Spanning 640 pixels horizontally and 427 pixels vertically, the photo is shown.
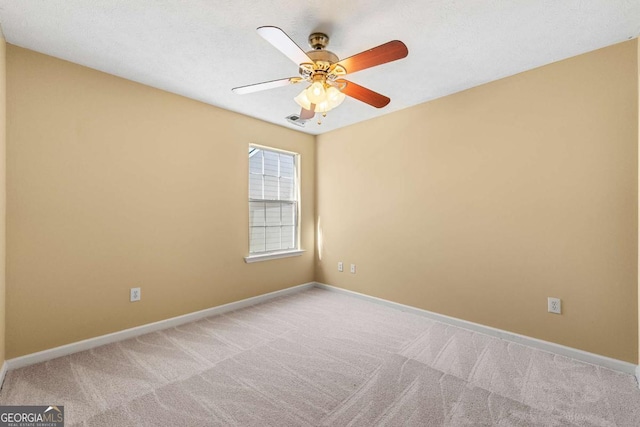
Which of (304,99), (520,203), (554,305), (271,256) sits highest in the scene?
(304,99)

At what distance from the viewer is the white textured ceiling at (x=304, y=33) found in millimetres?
1706

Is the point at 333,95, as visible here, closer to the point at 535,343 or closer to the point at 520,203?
the point at 520,203

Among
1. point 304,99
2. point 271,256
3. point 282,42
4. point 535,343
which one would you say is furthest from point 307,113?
point 535,343

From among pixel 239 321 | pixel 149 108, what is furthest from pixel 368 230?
pixel 149 108

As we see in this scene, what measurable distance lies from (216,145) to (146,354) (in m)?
2.24

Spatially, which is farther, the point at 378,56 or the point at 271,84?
the point at 271,84

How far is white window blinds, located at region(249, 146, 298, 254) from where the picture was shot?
12.4ft

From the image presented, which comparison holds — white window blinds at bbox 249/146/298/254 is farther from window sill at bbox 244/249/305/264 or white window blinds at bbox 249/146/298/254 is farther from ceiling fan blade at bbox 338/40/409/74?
ceiling fan blade at bbox 338/40/409/74

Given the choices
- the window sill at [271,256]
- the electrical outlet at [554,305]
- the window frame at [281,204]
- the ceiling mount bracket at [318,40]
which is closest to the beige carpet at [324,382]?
the electrical outlet at [554,305]

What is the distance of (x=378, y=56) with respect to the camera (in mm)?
1605

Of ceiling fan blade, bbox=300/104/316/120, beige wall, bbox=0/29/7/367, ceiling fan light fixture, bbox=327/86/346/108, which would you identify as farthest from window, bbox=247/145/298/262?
beige wall, bbox=0/29/7/367

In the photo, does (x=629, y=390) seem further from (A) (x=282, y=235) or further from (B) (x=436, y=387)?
(A) (x=282, y=235)

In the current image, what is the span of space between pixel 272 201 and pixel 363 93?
7.47 feet

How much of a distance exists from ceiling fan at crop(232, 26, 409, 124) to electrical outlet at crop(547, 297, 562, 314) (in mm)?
2210
